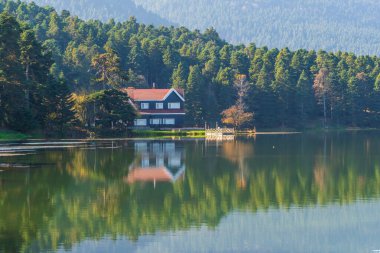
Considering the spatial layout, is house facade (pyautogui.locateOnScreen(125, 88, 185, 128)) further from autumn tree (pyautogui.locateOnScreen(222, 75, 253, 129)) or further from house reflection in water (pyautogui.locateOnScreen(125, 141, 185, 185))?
house reflection in water (pyautogui.locateOnScreen(125, 141, 185, 185))

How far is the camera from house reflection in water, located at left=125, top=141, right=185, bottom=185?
41719mm

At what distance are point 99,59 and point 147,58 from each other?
36006 millimetres

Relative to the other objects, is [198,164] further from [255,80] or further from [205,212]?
[255,80]

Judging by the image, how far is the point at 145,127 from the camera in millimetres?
103062

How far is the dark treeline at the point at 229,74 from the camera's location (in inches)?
4461

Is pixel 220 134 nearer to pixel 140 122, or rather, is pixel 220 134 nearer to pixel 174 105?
pixel 174 105

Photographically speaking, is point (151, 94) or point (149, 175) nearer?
point (149, 175)

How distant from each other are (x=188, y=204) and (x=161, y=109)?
7558 cm

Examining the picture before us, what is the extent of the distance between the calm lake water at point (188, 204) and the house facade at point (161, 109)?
167ft

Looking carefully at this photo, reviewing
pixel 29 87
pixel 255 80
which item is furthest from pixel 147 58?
pixel 29 87

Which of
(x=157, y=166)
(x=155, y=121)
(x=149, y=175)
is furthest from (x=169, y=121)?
(x=149, y=175)

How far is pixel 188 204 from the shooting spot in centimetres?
3156

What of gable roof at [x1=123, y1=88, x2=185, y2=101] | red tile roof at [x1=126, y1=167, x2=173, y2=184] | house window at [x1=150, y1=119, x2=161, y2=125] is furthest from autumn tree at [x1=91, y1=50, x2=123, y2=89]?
red tile roof at [x1=126, y1=167, x2=173, y2=184]

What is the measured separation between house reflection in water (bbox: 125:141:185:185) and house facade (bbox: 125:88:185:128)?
4015cm
